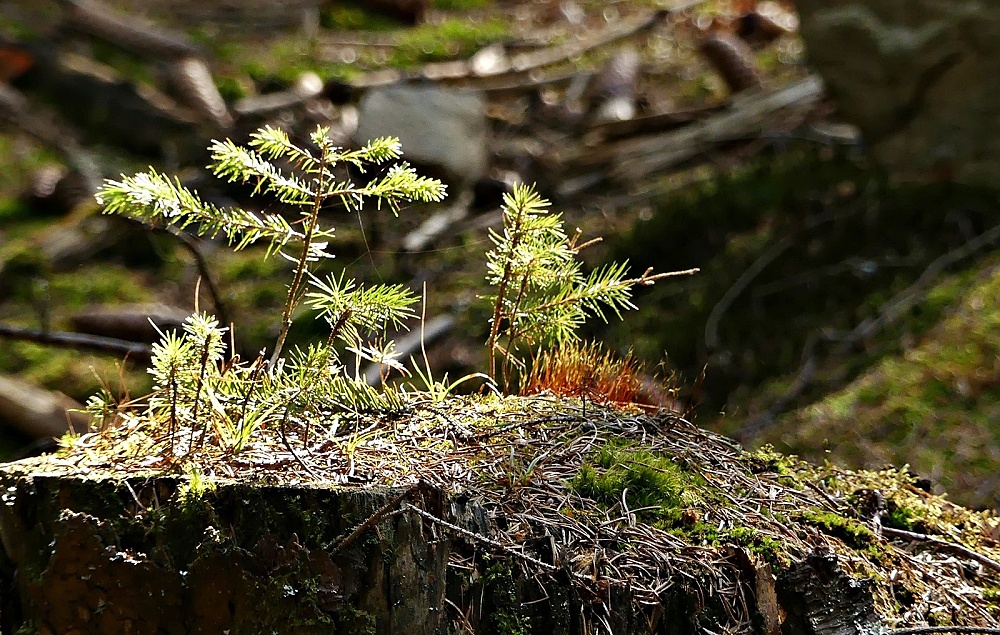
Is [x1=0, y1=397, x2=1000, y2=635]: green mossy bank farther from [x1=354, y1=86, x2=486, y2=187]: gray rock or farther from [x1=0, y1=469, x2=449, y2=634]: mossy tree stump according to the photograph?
[x1=354, y1=86, x2=486, y2=187]: gray rock

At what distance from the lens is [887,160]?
252 inches

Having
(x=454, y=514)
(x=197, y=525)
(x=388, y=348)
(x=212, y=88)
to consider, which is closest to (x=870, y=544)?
(x=454, y=514)

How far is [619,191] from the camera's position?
7340 mm

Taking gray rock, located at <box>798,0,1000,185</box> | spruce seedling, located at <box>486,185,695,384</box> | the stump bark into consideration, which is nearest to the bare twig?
the stump bark

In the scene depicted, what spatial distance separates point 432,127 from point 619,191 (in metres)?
1.59

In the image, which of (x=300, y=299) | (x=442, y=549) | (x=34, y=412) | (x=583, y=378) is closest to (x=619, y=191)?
(x=34, y=412)

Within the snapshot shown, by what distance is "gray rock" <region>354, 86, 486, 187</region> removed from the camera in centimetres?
689

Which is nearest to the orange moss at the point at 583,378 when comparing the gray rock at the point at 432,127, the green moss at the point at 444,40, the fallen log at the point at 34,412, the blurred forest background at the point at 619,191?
the blurred forest background at the point at 619,191

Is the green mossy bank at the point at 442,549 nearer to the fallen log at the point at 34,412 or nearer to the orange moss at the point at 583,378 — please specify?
the orange moss at the point at 583,378

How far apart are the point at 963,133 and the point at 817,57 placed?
1.13 metres

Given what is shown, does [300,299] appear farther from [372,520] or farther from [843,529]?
[843,529]

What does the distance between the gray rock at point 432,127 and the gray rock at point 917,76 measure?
2.60m

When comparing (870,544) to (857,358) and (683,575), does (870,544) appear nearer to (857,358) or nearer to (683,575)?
(683,575)

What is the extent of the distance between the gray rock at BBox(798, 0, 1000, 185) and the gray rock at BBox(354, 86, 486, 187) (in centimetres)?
260
